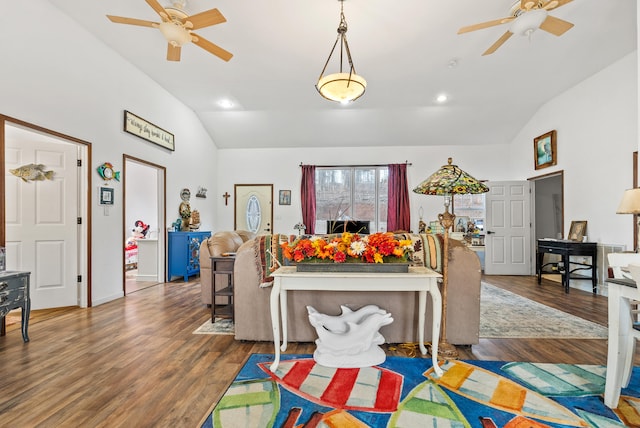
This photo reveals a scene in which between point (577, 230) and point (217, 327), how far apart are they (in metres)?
5.59

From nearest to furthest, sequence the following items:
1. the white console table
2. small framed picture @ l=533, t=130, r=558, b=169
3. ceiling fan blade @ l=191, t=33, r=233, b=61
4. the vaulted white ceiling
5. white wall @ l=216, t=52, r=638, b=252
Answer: the white console table
ceiling fan blade @ l=191, t=33, r=233, b=61
the vaulted white ceiling
white wall @ l=216, t=52, r=638, b=252
small framed picture @ l=533, t=130, r=558, b=169

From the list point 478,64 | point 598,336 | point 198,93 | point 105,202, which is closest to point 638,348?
point 598,336

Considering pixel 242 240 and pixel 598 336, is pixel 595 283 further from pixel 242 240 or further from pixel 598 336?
pixel 242 240

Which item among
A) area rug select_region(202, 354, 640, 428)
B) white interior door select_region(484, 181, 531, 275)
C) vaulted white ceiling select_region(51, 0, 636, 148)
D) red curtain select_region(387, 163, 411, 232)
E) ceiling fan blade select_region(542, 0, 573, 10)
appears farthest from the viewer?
red curtain select_region(387, 163, 411, 232)

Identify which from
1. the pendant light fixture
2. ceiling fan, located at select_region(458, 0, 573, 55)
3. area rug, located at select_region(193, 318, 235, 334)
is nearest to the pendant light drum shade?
the pendant light fixture

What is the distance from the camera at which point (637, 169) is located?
3.82 metres

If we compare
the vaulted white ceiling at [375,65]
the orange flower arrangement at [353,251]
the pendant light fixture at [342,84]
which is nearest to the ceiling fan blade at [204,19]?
the vaulted white ceiling at [375,65]

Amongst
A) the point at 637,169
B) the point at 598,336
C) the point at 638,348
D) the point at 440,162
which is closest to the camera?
the point at 638,348

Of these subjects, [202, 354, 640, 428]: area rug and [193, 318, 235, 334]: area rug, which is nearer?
[202, 354, 640, 428]: area rug

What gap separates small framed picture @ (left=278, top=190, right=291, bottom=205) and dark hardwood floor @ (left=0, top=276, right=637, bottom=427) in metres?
4.05

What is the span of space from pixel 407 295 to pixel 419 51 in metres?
3.45

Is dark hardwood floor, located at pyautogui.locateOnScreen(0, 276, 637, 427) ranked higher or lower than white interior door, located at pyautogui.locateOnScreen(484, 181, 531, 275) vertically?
lower

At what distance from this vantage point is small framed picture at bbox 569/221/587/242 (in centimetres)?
477

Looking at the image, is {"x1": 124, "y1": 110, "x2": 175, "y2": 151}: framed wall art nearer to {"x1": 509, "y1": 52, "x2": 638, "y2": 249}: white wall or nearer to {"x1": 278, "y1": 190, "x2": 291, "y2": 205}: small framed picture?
{"x1": 278, "y1": 190, "x2": 291, "y2": 205}: small framed picture
